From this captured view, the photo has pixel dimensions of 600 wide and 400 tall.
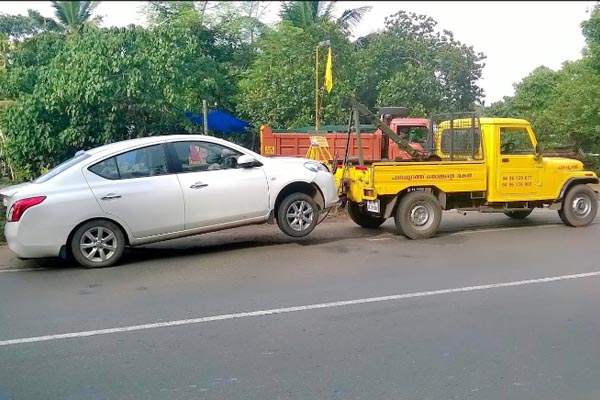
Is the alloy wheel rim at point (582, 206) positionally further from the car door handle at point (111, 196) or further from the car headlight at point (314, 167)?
the car door handle at point (111, 196)

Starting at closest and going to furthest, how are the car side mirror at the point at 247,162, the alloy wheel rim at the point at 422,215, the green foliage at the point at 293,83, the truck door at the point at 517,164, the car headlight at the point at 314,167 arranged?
the car side mirror at the point at 247,162 → the car headlight at the point at 314,167 → the alloy wheel rim at the point at 422,215 → the truck door at the point at 517,164 → the green foliage at the point at 293,83

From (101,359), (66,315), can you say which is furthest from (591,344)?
(66,315)

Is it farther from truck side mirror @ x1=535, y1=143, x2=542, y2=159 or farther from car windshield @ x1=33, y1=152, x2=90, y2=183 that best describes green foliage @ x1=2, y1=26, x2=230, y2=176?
truck side mirror @ x1=535, y1=143, x2=542, y2=159

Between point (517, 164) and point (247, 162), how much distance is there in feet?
15.4

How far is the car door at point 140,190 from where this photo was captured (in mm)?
8344

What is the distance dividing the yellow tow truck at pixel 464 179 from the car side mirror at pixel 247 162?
1.96 m

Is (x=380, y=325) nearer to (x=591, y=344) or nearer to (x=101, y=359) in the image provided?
(x=591, y=344)

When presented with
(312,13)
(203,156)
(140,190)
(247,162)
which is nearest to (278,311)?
(140,190)

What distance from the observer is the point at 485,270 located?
25.7 feet

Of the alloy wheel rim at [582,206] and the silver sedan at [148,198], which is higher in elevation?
the silver sedan at [148,198]

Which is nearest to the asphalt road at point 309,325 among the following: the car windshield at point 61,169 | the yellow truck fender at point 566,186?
the car windshield at point 61,169

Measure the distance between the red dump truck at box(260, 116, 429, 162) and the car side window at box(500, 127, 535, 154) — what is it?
363cm

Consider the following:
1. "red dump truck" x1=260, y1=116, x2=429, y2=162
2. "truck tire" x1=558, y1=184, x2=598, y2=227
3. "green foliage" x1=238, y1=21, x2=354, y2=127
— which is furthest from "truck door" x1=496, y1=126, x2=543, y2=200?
"green foliage" x1=238, y1=21, x2=354, y2=127

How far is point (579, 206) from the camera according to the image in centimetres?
1146
